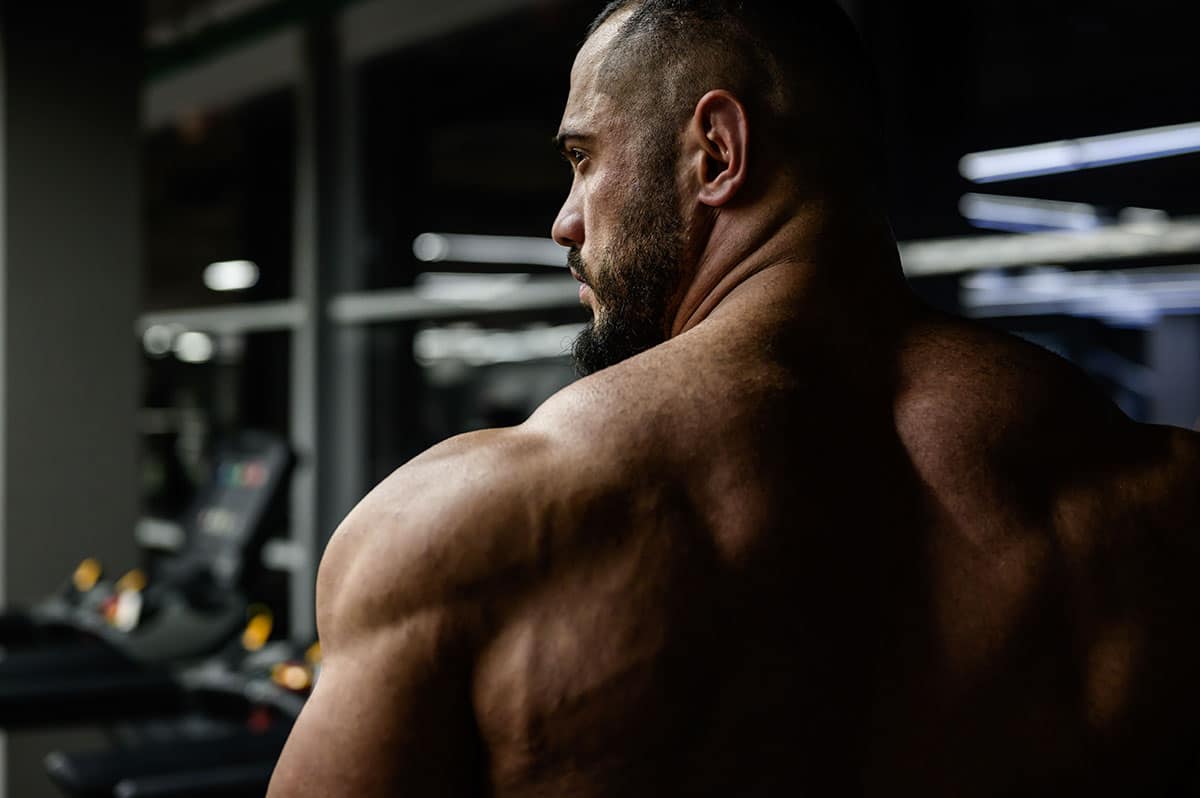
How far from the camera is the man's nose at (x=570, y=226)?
1293mm

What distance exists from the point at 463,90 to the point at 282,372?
5.38 ft

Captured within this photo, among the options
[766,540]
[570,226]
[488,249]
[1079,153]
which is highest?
[1079,153]

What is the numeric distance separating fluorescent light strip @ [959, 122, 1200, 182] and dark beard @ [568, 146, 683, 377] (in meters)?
1.69

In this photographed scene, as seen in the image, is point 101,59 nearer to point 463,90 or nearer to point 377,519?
point 463,90

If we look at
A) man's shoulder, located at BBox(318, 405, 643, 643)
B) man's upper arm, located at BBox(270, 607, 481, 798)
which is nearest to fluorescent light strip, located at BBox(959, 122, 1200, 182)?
man's shoulder, located at BBox(318, 405, 643, 643)

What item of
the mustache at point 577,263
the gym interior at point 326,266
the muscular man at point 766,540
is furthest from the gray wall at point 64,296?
the muscular man at point 766,540

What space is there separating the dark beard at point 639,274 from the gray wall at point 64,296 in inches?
137

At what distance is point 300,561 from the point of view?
16.8ft

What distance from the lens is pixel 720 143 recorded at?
1.17 metres

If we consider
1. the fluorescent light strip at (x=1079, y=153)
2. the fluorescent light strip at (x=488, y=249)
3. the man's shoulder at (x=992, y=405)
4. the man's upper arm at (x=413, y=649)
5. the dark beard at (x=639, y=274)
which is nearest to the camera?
the man's upper arm at (x=413, y=649)

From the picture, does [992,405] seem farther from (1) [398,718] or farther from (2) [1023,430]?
(1) [398,718]

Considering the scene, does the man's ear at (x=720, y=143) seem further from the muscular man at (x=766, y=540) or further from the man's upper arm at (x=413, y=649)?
the man's upper arm at (x=413, y=649)

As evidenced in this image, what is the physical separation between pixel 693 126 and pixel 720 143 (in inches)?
1.2

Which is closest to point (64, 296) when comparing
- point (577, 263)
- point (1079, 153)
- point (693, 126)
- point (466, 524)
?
point (1079, 153)
